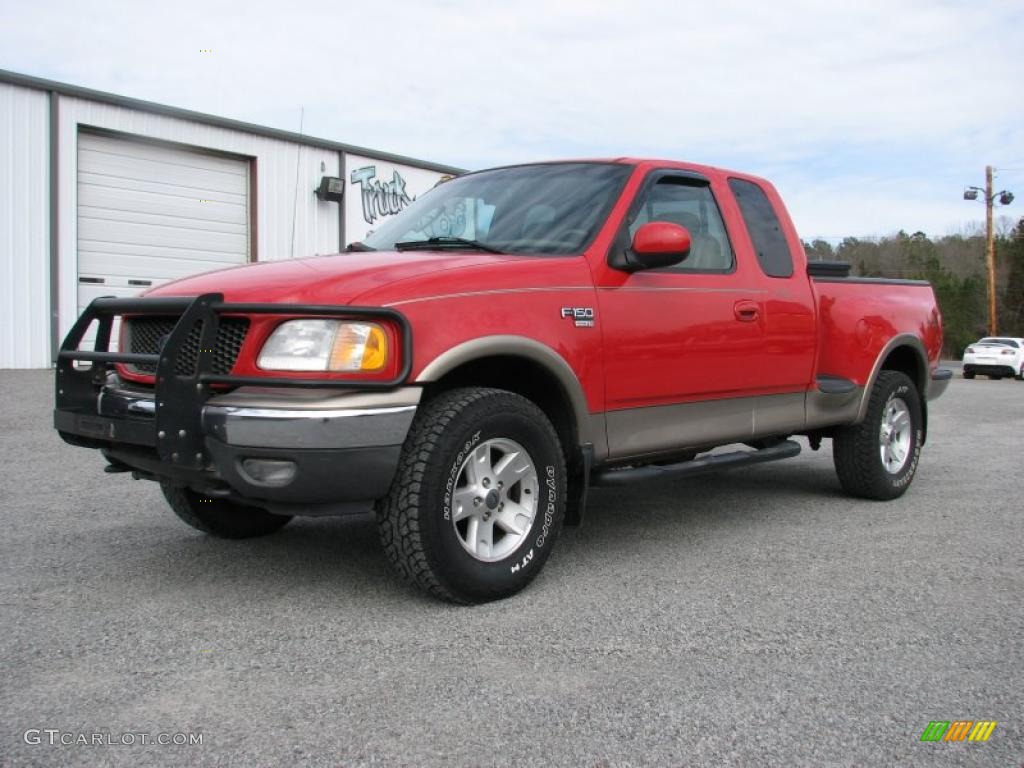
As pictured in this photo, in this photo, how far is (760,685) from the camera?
2947 millimetres

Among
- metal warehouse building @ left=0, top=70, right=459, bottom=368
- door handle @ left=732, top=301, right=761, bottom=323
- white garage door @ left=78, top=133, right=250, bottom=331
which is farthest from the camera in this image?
white garage door @ left=78, top=133, right=250, bottom=331

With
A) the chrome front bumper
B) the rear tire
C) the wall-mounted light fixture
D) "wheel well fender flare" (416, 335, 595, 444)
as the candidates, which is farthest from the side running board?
the wall-mounted light fixture

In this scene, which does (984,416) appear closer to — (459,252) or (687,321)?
(687,321)

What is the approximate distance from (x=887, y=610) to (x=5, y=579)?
3.56 meters

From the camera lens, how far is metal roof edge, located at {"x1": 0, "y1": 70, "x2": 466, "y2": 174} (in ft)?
50.3

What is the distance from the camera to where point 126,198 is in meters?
16.8

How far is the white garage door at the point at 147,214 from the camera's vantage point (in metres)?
16.4

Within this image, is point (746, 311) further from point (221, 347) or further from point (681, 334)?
point (221, 347)

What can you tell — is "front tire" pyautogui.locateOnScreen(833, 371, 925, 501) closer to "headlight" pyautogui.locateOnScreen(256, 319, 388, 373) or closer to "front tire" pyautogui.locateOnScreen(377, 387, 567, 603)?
"front tire" pyautogui.locateOnScreen(377, 387, 567, 603)

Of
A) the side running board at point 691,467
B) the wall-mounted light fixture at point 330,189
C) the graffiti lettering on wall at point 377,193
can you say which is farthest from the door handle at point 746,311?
the graffiti lettering on wall at point 377,193

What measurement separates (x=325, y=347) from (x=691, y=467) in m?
2.13

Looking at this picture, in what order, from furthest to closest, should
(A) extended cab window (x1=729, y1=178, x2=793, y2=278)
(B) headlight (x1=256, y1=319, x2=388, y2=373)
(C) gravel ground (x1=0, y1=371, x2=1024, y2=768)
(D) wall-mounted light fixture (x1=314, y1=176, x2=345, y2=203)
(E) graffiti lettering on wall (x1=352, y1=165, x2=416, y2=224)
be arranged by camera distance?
(E) graffiti lettering on wall (x1=352, y1=165, x2=416, y2=224) < (D) wall-mounted light fixture (x1=314, y1=176, x2=345, y2=203) < (A) extended cab window (x1=729, y1=178, x2=793, y2=278) < (B) headlight (x1=256, y1=319, x2=388, y2=373) < (C) gravel ground (x1=0, y1=371, x2=1024, y2=768)

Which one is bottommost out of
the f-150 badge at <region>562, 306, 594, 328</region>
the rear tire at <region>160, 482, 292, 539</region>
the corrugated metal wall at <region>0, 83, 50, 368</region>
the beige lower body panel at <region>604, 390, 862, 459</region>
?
the rear tire at <region>160, 482, 292, 539</region>

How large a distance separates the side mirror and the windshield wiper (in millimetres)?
600
